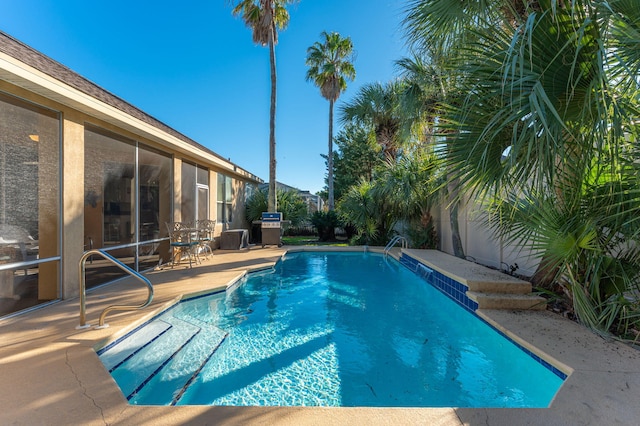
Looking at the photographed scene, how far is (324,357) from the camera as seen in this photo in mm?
3586

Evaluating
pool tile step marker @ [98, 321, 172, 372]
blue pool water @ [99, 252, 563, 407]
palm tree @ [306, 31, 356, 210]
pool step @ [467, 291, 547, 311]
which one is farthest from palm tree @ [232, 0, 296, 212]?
pool step @ [467, 291, 547, 311]

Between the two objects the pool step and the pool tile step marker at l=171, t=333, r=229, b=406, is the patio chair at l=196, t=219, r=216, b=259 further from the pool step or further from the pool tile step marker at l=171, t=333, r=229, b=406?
the pool step

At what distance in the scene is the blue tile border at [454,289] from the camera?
2991 millimetres

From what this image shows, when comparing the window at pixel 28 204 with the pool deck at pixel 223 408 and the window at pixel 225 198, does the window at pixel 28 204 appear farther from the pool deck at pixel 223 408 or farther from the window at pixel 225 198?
the window at pixel 225 198

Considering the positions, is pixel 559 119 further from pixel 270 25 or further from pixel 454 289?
pixel 270 25

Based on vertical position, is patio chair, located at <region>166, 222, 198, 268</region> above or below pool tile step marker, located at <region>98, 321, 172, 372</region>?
above

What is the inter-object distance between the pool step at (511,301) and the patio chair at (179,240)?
665cm

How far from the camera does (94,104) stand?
15.8 feet

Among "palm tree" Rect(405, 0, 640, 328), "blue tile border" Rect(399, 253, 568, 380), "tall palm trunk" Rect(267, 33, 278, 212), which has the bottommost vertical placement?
"blue tile border" Rect(399, 253, 568, 380)

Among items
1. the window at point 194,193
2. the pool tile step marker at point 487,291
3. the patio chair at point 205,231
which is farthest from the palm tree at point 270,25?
the pool tile step marker at point 487,291

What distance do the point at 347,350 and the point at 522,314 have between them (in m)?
2.66

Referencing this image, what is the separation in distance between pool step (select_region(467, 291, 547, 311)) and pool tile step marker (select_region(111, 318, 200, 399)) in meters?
4.38

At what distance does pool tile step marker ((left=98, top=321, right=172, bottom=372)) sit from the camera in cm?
309

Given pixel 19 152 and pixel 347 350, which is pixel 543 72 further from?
pixel 19 152
